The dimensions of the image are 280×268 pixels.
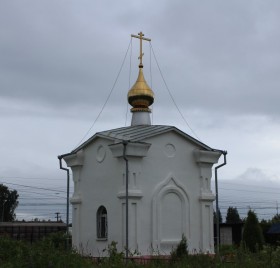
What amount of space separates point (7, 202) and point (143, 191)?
1556 inches

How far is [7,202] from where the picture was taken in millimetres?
51375

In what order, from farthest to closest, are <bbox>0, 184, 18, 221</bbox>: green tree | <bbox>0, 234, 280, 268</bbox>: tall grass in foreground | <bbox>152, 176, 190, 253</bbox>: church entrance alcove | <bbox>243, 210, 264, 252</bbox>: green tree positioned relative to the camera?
<bbox>0, 184, 18, 221</bbox>: green tree, <bbox>243, 210, 264, 252</bbox>: green tree, <bbox>152, 176, 190, 253</bbox>: church entrance alcove, <bbox>0, 234, 280, 268</bbox>: tall grass in foreground

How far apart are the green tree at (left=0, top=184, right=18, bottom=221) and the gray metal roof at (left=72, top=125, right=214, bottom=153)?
3689cm

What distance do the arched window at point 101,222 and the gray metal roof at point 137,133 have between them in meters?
2.09

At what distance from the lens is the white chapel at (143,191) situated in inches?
558

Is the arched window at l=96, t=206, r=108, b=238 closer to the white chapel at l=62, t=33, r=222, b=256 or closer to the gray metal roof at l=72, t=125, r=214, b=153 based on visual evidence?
the white chapel at l=62, t=33, r=222, b=256

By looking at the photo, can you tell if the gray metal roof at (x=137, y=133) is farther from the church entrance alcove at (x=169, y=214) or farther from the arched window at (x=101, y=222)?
the arched window at (x=101, y=222)

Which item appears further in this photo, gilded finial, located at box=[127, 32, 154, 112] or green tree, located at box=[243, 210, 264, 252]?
green tree, located at box=[243, 210, 264, 252]

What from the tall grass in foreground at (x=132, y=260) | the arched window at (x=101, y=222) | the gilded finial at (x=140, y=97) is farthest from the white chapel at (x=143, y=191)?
the tall grass in foreground at (x=132, y=260)

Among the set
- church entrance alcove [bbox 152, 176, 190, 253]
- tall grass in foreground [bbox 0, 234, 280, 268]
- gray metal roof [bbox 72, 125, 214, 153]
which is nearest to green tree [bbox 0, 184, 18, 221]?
gray metal roof [bbox 72, 125, 214, 153]

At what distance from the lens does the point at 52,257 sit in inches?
318

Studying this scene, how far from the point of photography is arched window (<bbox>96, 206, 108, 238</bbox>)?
49.5 feet

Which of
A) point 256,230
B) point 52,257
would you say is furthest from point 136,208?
point 256,230

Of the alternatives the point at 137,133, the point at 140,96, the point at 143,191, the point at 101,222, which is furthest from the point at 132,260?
the point at 140,96
